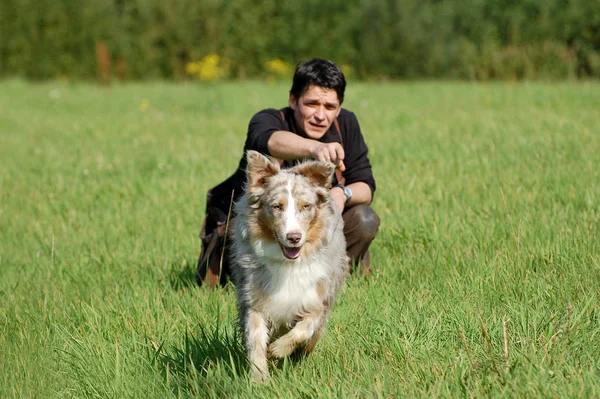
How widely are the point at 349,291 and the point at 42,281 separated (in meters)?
2.14

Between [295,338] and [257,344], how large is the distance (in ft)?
0.60

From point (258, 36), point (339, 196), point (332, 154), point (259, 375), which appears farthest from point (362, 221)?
point (258, 36)

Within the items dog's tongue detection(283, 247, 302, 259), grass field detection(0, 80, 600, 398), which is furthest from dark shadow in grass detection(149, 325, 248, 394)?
dog's tongue detection(283, 247, 302, 259)

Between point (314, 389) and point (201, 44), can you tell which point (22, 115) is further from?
point (314, 389)

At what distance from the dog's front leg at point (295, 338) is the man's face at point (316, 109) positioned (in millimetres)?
1456

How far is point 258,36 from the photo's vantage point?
21391 millimetres

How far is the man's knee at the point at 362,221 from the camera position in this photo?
4844 millimetres

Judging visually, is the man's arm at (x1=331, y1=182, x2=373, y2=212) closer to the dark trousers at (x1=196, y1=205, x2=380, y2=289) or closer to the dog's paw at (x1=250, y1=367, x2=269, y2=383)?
the dark trousers at (x1=196, y1=205, x2=380, y2=289)

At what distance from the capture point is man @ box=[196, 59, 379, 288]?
435 centimetres

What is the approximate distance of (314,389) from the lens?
329 cm

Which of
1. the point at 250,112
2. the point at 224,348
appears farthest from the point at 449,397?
the point at 250,112

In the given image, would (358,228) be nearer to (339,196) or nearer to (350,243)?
(350,243)

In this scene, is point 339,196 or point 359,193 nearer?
point 339,196

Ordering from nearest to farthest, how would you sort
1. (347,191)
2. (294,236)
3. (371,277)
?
1. (294,236)
2. (347,191)
3. (371,277)
